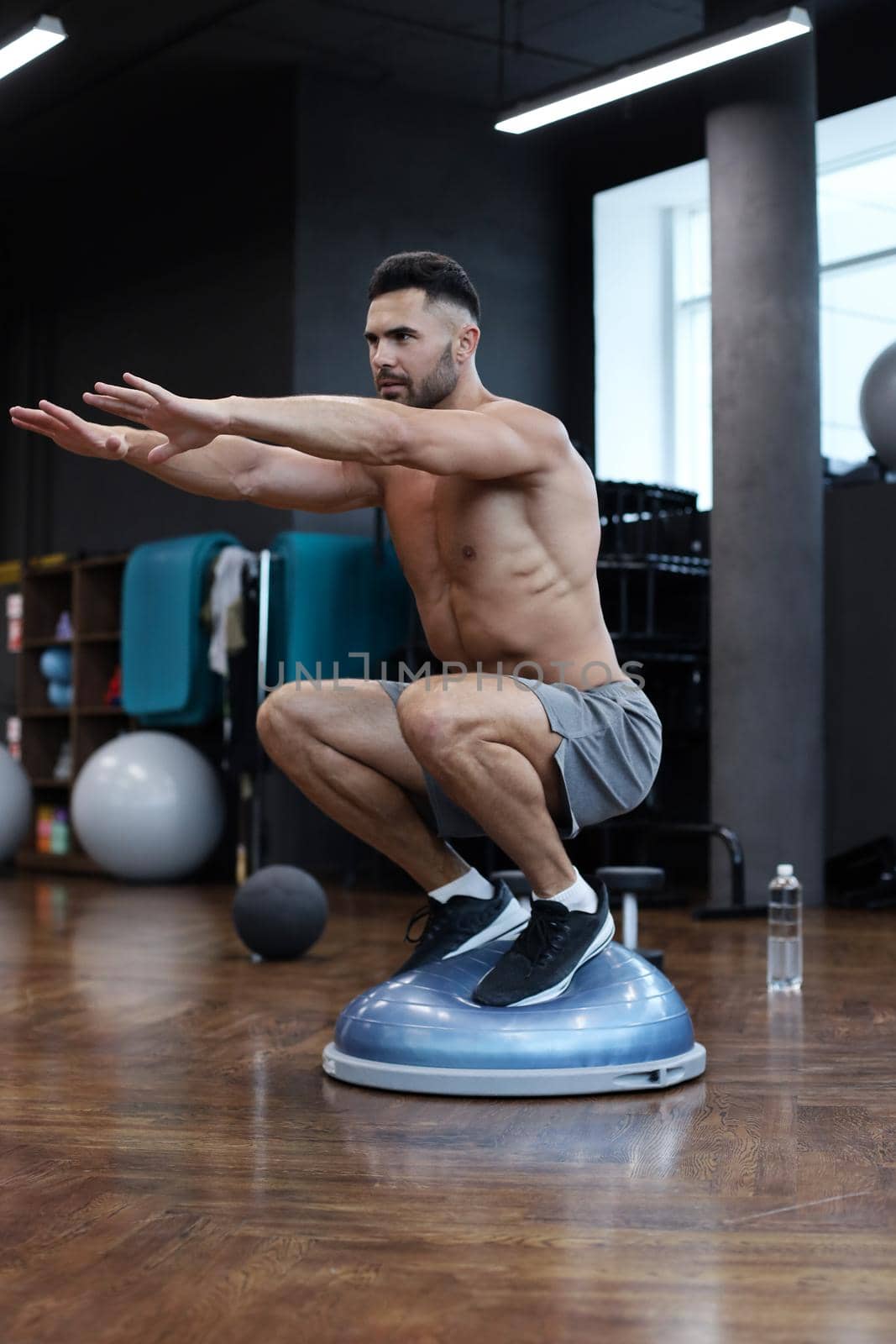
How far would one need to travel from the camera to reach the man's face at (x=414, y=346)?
2.46 m

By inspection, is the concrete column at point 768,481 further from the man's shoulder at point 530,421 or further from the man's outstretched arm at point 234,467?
the man's shoulder at point 530,421

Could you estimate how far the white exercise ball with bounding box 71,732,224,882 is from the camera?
593cm

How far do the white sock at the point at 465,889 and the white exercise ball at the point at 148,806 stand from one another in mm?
3527

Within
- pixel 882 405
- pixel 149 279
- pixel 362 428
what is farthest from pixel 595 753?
pixel 149 279

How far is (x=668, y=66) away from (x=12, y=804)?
396cm

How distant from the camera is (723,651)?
522 cm

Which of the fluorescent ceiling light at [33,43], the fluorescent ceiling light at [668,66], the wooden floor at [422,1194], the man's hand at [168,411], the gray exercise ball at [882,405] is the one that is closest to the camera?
the wooden floor at [422,1194]

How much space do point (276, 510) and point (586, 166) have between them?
2467 millimetres

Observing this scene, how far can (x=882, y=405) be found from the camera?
17.8 ft

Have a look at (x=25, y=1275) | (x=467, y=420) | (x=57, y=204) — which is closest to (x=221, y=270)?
(x=57, y=204)

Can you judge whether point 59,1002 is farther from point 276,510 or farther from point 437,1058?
point 276,510

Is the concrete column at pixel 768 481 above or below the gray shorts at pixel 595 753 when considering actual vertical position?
above

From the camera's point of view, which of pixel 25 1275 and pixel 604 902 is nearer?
pixel 25 1275

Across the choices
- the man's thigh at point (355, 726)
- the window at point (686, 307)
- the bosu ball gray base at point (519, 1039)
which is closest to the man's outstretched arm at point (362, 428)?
Answer: the man's thigh at point (355, 726)
